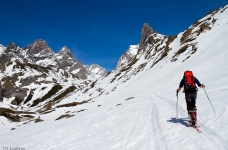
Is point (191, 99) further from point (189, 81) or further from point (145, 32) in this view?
point (145, 32)

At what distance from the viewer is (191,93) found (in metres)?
10.6

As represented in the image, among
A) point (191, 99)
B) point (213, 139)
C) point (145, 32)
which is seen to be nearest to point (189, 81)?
point (191, 99)

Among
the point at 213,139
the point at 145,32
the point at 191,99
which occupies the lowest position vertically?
the point at 213,139

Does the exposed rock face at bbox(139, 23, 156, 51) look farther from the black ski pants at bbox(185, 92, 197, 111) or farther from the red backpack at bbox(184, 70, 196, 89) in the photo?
the black ski pants at bbox(185, 92, 197, 111)

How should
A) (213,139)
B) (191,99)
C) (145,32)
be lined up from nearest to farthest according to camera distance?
(213,139), (191,99), (145,32)

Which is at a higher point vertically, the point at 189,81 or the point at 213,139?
the point at 189,81

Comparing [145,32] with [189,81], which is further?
[145,32]

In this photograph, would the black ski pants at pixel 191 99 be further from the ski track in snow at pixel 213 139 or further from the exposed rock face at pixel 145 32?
the exposed rock face at pixel 145 32

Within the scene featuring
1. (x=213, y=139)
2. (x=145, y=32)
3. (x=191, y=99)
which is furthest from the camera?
(x=145, y=32)

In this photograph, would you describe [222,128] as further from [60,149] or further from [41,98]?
[41,98]

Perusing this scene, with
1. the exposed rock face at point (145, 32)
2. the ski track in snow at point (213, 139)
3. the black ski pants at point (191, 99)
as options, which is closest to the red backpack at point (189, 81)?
the black ski pants at point (191, 99)

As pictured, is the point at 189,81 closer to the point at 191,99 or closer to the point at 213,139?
the point at 191,99

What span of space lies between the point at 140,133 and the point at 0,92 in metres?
224

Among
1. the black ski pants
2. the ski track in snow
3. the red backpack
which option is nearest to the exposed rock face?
the red backpack
